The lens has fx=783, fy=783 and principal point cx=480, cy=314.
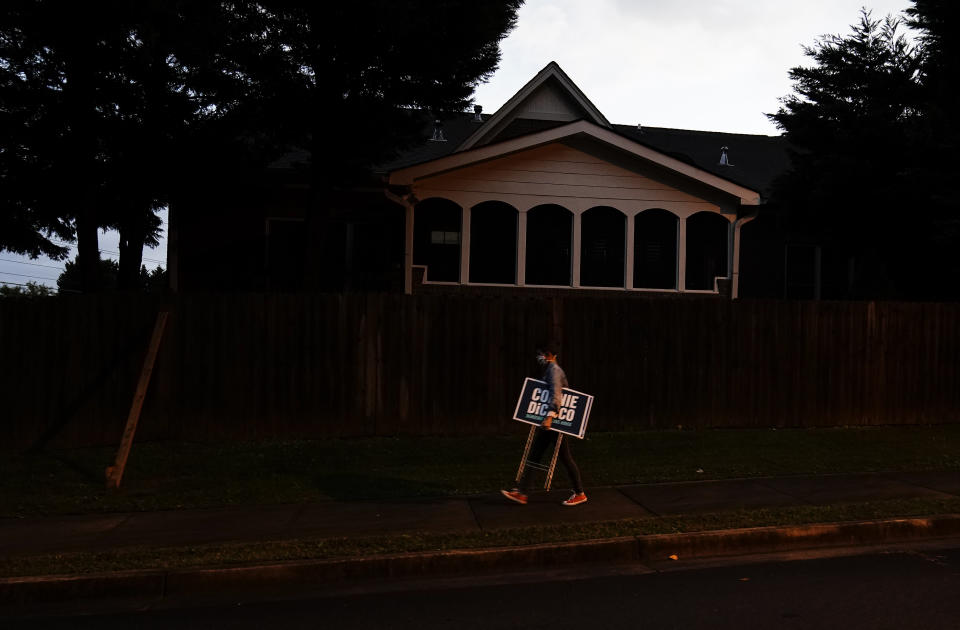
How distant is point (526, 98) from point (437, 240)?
4145 millimetres

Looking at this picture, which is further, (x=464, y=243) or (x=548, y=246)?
(x=548, y=246)

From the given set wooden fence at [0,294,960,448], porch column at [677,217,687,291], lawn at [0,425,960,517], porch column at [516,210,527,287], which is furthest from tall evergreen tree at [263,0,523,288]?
lawn at [0,425,960,517]

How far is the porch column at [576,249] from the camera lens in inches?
590

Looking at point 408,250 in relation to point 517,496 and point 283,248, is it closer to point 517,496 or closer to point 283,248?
point 283,248

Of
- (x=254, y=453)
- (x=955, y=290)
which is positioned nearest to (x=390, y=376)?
(x=254, y=453)

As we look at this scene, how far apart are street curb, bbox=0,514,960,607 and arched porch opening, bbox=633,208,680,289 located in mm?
9481

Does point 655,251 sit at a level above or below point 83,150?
below

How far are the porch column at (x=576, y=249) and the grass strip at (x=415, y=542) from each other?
8.18m

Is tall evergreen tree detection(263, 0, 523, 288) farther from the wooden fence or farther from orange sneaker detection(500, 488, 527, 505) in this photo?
orange sneaker detection(500, 488, 527, 505)

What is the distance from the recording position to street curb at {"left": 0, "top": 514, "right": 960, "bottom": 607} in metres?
5.79

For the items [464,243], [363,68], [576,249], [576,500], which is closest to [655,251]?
[576,249]

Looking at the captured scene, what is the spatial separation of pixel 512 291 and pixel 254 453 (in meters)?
6.40

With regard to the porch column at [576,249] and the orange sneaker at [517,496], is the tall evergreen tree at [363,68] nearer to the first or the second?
the porch column at [576,249]

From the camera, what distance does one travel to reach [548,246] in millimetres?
15992
